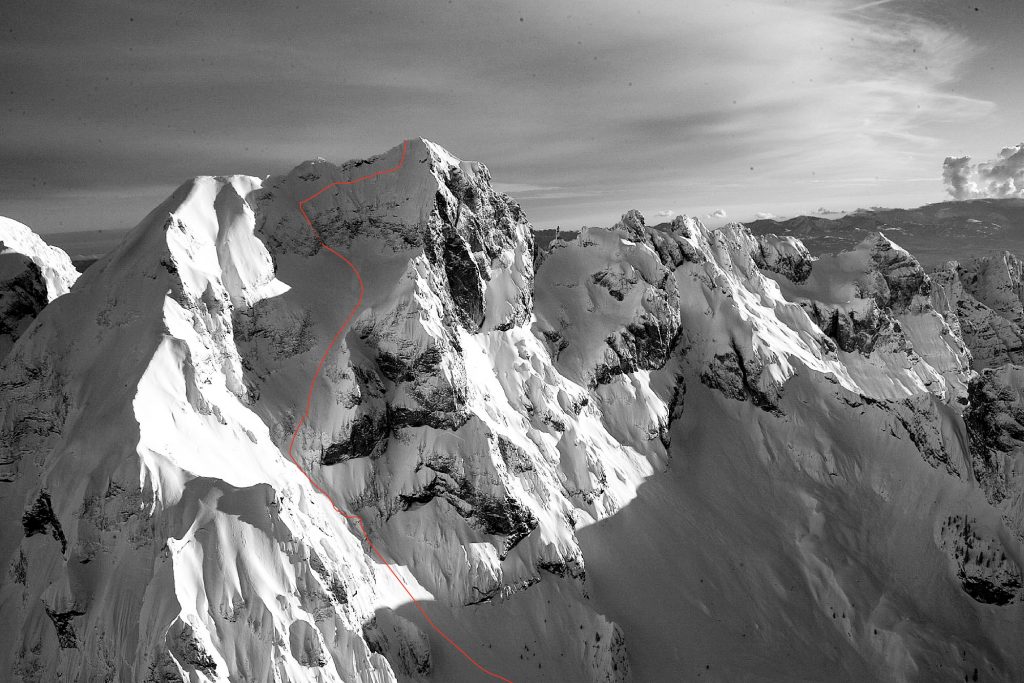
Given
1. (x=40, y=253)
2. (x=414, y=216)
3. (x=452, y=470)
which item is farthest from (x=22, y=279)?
(x=452, y=470)

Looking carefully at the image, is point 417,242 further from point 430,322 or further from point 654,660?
point 654,660

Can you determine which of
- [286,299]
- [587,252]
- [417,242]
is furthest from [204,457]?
[587,252]

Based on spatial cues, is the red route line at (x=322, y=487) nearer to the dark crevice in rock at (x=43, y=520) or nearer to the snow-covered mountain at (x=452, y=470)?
the snow-covered mountain at (x=452, y=470)

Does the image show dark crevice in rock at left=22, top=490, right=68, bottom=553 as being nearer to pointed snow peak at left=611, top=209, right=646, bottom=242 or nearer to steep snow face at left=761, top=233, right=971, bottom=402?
pointed snow peak at left=611, top=209, right=646, bottom=242

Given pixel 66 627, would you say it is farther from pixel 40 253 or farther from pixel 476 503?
pixel 40 253

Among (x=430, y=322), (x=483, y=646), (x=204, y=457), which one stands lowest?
(x=483, y=646)

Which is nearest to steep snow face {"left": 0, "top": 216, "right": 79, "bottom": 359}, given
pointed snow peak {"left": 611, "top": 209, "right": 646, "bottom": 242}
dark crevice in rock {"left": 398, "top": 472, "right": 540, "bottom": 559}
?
dark crevice in rock {"left": 398, "top": 472, "right": 540, "bottom": 559}
